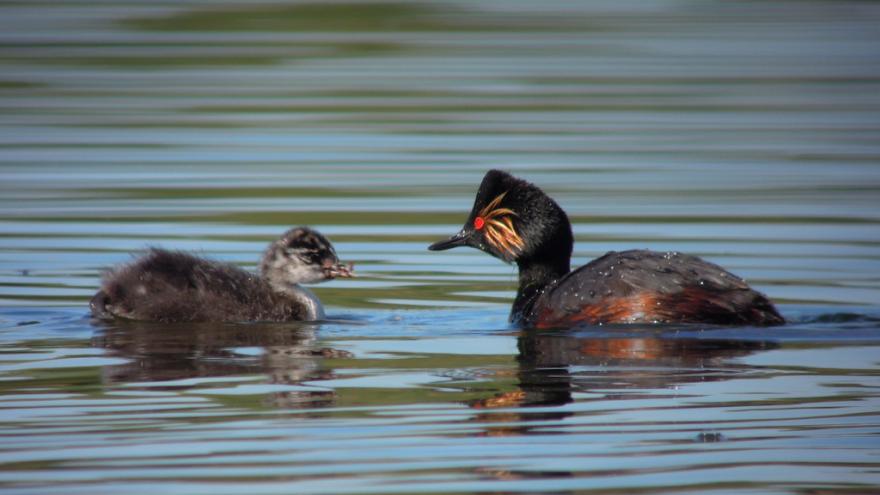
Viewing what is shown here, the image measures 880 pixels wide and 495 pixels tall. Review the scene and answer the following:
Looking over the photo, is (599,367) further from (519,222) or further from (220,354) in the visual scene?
(519,222)

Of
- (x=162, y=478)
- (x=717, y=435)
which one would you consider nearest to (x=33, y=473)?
(x=162, y=478)

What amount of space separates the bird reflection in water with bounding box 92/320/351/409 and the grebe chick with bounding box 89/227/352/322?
11cm

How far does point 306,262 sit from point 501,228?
1414 millimetres

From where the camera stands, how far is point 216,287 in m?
12.1

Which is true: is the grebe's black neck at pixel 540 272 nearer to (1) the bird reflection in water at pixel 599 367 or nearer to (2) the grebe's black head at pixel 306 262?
(1) the bird reflection in water at pixel 599 367

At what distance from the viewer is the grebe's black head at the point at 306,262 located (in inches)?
501

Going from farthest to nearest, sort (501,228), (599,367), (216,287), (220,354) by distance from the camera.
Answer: (501,228)
(216,287)
(220,354)
(599,367)

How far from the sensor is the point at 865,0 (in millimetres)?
38531

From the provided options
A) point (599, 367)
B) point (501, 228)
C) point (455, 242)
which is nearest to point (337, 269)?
point (455, 242)

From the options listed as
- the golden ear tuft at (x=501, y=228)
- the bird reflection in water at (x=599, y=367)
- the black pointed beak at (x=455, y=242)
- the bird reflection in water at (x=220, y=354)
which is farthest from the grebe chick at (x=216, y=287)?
the bird reflection in water at (x=599, y=367)

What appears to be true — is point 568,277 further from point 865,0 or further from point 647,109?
point 865,0

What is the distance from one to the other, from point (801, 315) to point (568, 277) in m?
1.59

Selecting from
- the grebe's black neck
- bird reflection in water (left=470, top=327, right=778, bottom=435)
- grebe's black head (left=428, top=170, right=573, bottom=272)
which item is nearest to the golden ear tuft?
grebe's black head (left=428, top=170, right=573, bottom=272)

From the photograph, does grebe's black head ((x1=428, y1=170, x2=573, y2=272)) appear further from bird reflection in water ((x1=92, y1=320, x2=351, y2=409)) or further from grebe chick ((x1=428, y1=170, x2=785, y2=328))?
bird reflection in water ((x1=92, y1=320, x2=351, y2=409))
